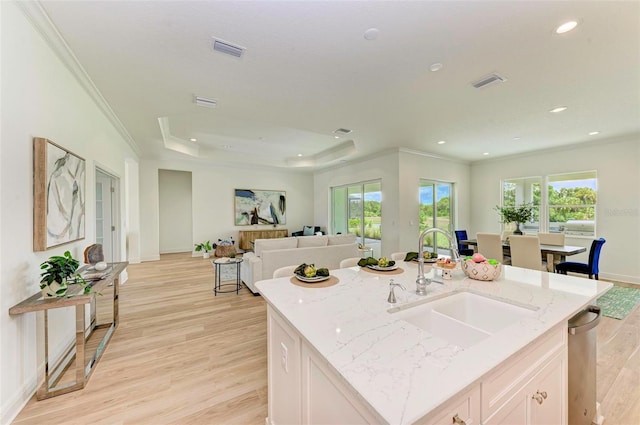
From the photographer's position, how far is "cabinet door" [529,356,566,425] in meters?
1.14

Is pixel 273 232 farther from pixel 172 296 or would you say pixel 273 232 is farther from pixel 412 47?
pixel 412 47

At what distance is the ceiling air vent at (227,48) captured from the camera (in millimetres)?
2127

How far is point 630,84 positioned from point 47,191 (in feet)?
18.7

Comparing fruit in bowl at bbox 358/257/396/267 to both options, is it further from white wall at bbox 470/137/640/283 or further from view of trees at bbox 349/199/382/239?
white wall at bbox 470/137/640/283

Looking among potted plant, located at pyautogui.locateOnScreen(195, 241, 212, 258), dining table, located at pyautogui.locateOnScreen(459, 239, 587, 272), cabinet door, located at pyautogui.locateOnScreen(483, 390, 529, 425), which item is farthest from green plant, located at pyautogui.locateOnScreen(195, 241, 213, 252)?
cabinet door, located at pyautogui.locateOnScreen(483, 390, 529, 425)

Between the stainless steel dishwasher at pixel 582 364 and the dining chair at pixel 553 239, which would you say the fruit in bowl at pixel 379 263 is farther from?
the dining chair at pixel 553 239

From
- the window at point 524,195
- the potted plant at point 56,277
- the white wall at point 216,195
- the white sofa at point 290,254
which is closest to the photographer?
the potted plant at point 56,277

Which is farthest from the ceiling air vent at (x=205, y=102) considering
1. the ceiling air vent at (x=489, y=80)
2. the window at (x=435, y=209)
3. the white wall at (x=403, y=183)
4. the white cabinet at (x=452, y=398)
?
the window at (x=435, y=209)

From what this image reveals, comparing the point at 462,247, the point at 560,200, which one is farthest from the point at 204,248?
the point at 560,200

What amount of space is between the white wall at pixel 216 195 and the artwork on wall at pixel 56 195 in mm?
4411

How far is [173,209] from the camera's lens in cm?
809

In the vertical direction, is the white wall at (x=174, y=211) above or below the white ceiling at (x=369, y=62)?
below

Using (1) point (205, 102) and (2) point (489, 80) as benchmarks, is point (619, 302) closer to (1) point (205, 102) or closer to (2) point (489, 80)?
(2) point (489, 80)

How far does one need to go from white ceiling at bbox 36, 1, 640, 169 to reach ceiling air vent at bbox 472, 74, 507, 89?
0.27 ft
